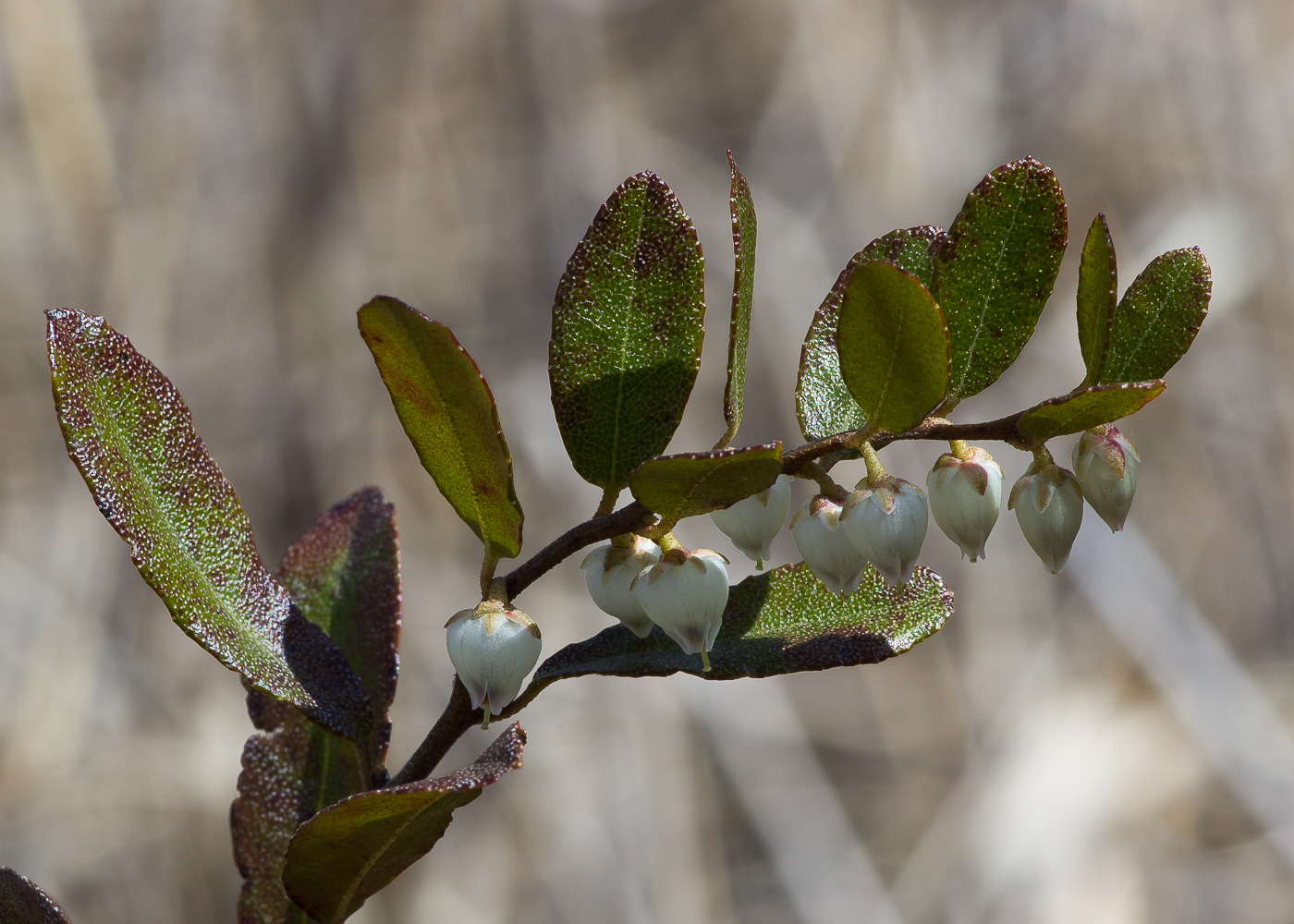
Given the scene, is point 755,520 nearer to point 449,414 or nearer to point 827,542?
point 827,542

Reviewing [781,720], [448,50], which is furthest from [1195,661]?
[448,50]

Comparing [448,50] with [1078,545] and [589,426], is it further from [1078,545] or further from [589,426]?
[589,426]

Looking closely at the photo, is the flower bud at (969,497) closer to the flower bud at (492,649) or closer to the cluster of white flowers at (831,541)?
the cluster of white flowers at (831,541)

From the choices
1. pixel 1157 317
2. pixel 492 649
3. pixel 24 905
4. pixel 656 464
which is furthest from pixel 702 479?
pixel 24 905

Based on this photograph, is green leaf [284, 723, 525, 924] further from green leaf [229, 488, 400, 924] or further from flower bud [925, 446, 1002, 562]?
flower bud [925, 446, 1002, 562]

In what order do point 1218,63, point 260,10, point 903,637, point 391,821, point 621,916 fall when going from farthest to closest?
1. point 1218,63
2. point 260,10
3. point 621,916
4. point 903,637
5. point 391,821

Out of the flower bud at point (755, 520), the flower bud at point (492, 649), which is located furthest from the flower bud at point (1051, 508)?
the flower bud at point (492, 649)

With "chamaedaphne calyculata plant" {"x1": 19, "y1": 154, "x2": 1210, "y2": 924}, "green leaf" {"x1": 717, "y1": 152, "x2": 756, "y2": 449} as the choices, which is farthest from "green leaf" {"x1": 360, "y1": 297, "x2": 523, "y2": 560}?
"green leaf" {"x1": 717, "y1": 152, "x2": 756, "y2": 449}

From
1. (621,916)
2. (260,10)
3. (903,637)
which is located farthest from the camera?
(260,10)
